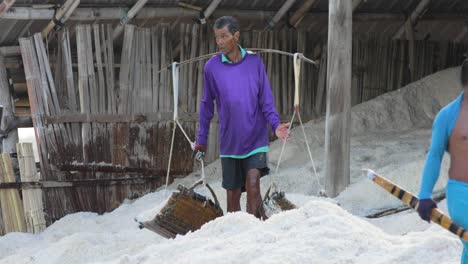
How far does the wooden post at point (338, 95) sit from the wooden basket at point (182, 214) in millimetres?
1387

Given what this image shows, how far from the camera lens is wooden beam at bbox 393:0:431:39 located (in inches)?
367

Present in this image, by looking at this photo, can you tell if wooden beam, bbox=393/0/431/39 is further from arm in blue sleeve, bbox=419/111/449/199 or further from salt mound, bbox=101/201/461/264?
arm in blue sleeve, bbox=419/111/449/199

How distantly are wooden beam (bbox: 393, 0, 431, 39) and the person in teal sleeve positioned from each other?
6.37m

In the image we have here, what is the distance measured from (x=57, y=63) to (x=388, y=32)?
12.5 feet

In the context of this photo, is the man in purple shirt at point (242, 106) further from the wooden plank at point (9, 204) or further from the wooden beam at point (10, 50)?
the wooden beam at point (10, 50)

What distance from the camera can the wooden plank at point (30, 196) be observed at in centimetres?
731

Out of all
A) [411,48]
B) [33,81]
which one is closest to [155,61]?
[33,81]

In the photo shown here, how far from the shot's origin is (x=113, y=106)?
26.2 feet

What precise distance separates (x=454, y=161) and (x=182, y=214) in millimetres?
2480

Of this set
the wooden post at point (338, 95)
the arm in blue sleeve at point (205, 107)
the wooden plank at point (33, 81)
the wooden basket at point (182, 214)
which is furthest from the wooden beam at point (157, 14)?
the wooden basket at point (182, 214)

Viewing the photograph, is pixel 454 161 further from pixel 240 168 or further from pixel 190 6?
pixel 190 6

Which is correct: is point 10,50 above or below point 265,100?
above

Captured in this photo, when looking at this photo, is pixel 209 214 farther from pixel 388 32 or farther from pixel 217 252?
pixel 388 32

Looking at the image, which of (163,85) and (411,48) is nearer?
(163,85)
